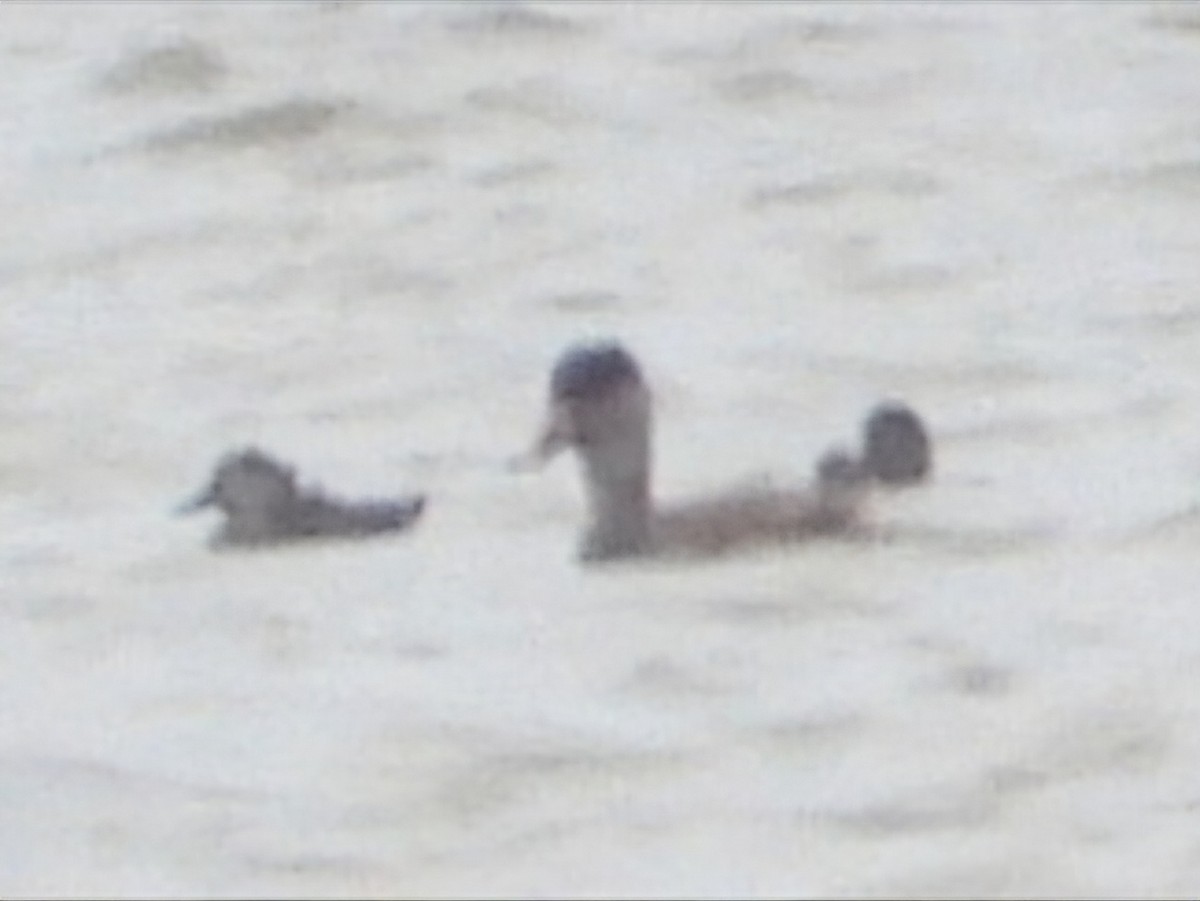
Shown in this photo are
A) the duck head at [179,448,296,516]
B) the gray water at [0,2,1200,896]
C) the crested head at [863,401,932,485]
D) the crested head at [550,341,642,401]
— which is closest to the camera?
the gray water at [0,2,1200,896]

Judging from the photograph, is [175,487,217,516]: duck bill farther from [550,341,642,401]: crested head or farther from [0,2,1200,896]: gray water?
[550,341,642,401]: crested head

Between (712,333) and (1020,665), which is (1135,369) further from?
(1020,665)

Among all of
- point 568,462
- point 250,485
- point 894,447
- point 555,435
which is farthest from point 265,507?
point 894,447

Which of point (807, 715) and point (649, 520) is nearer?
point (807, 715)

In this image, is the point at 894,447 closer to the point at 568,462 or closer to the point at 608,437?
the point at 568,462

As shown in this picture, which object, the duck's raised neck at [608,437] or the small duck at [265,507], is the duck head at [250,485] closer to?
the small duck at [265,507]

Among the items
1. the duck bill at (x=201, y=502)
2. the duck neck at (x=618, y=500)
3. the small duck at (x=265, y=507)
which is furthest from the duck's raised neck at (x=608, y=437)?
the duck bill at (x=201, y=502)

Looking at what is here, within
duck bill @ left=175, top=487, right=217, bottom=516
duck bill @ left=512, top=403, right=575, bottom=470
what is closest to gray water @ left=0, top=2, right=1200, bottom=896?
duck bill @ left=175, top=487, right=217, bottom=516

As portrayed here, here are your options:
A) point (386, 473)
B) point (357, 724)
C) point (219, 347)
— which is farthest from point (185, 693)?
point (219, 347)
